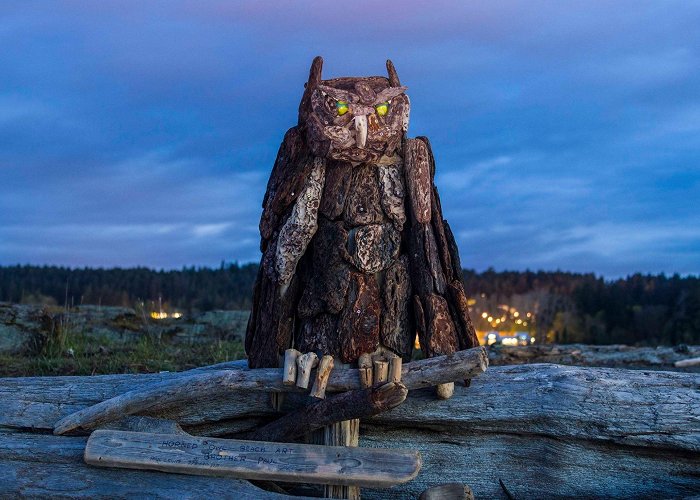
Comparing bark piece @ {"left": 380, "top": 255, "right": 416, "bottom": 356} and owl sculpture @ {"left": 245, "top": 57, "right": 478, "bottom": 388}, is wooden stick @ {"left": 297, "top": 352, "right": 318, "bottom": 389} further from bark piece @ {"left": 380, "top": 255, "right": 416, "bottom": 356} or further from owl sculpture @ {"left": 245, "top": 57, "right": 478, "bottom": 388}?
bark piece @ {"left": 380, "top": 255, "right": 416, "bottom": 356}

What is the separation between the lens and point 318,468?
5.18 meters

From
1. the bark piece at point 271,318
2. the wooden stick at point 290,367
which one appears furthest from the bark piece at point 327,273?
the wooden stick at point 290,367

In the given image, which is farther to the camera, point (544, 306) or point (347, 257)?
point (544, 306)

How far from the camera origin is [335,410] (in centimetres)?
531

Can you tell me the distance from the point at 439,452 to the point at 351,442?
2.64ft

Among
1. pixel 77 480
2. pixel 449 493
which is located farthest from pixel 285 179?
pixel 77 480

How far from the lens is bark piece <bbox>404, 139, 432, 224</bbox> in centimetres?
551

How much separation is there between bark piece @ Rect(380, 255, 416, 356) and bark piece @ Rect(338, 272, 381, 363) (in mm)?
80

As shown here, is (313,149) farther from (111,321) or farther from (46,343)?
(111,321)

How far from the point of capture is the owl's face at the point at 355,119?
17.5ft

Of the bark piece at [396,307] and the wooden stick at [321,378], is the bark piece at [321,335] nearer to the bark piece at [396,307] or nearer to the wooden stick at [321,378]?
the wooden stick at [321,378]

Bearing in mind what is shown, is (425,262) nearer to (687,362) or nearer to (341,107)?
(341,107)

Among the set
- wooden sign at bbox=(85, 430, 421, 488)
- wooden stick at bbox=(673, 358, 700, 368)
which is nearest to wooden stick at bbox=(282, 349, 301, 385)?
wooden sign at bbox=(85, 430, 421, 488)

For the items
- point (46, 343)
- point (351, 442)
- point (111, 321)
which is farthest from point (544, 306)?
point (351, 442)
